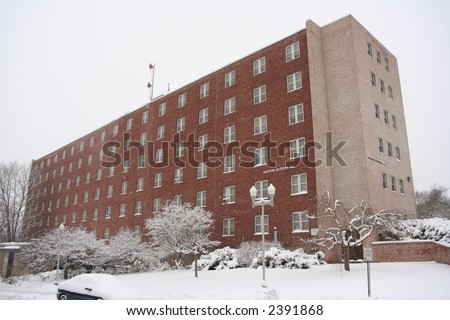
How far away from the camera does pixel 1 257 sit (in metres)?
37.0

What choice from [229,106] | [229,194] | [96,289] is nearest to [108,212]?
[229,194]

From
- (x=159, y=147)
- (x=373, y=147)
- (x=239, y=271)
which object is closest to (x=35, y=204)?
(x=159, y=147)

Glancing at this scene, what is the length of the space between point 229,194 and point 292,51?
1426cm

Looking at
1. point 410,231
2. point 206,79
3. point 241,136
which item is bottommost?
point 410,231

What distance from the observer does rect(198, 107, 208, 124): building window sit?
3875 cm

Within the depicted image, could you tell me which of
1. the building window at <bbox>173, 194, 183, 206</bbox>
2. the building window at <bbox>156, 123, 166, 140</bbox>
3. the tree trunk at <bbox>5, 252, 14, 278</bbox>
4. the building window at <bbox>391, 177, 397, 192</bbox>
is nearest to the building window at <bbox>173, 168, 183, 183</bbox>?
the building window at <bbox>173, 194, 183, 206</bbox>

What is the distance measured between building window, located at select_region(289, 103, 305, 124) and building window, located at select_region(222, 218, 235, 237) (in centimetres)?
1036

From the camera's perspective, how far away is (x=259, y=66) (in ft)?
115

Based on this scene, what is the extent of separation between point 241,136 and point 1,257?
27.5m

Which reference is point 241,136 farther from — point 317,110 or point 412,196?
point 412,196

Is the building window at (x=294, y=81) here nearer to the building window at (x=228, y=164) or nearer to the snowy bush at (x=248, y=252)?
the building window at (x=228, y=164)

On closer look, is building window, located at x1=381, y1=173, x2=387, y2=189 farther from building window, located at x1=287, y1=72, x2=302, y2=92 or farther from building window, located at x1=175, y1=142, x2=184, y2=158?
building window, located at x1=175, y1=142, x2=184, y2=158

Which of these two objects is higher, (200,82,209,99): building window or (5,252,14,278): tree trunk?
(200,82,209,99): building window

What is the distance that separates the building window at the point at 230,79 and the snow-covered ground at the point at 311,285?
809 inches
